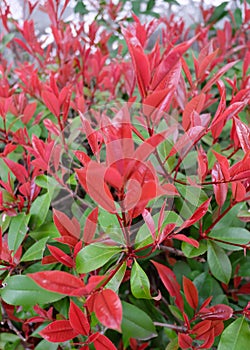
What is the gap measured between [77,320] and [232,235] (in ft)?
0.97

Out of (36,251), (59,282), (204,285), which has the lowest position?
(204,285)

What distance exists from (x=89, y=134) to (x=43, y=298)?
29cm

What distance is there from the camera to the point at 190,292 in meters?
0.63

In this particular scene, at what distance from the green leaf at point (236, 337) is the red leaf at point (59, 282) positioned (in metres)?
0.29

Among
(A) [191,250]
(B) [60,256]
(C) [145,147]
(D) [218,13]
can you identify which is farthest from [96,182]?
(D) [218,13]

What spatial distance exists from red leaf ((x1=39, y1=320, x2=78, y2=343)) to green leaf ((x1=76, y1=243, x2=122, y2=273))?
0.07m

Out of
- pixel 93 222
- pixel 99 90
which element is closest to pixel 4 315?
pixel 93 222

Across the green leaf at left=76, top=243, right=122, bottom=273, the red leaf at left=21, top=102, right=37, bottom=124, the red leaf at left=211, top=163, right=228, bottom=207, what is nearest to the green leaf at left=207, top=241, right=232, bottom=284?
the red leaf at left=211, top=163, right=228, bottom=207

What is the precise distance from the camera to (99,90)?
1237mm

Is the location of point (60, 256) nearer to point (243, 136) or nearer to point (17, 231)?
point (17, 231)

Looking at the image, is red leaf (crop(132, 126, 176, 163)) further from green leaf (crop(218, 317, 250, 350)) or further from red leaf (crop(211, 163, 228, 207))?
green leaf (crop(218, 317, 250, 350))

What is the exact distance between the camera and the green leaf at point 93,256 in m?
0.48

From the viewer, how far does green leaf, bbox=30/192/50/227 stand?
0.66 meters

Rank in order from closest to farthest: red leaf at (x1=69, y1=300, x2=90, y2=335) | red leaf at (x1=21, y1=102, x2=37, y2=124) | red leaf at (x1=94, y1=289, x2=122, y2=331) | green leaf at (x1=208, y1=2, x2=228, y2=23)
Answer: red leaf at (x1=94, y1=289, x2=122, y2=331) → red leaf at (x1=69, y1=300, x2=90, y2=335) → red leaf at (x1=21, y1=102, x2=37, y2=124) → green leaf at (x1=208, y1=2, x2=228, y2=23)
